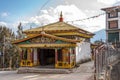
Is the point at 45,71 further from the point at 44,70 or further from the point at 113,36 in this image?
the point at 113,36

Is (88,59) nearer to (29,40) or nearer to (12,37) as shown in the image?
(29,40)

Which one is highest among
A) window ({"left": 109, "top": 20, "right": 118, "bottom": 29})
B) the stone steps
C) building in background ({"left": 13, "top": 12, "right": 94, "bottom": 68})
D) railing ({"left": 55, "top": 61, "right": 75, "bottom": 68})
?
window ({"left": 109, "top": 20, "right": 118, "bottom": 29})

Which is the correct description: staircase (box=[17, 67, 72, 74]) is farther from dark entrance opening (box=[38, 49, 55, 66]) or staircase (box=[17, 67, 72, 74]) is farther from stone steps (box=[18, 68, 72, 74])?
dark entrance opening (box=[38, 49, 55, 66])

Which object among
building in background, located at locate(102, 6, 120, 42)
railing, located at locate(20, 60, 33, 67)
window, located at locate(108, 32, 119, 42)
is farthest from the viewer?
window, located at locate(108, 32, 119, 42)

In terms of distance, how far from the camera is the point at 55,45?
783 inches

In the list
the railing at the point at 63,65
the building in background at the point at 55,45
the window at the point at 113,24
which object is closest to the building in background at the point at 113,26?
the window at the point at 113,24

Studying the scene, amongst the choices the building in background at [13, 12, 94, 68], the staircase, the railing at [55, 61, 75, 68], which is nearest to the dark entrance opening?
the building in background at [13, 12, 94, 68]

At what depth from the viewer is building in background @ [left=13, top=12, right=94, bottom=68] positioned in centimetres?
1986

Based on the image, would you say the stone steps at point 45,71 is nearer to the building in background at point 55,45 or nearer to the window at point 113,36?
the building in background at point 55,45

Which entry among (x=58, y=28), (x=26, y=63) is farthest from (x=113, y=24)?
(x=26, y=63)

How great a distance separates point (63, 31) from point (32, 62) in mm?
4024

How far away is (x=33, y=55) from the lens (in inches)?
852

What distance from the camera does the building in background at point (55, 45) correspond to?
65.2 ft

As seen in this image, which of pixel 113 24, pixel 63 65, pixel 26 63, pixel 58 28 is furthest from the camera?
pixel 113 24
